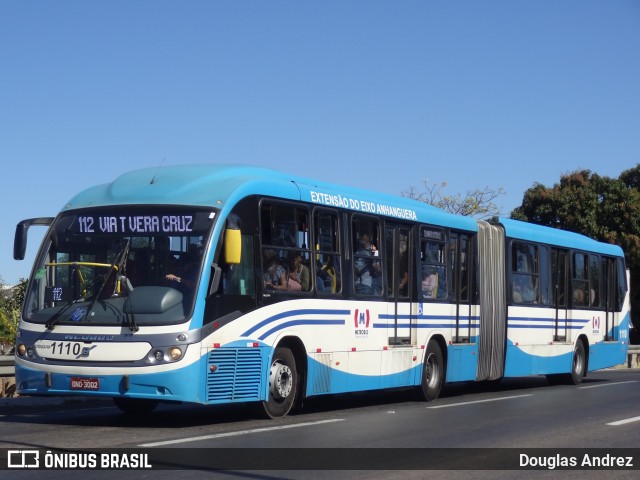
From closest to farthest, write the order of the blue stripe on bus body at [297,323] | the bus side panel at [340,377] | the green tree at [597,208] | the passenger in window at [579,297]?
1. the blue stripe on bus body at [297,323]
2. the bus side panel at [340,377]
3. the passenger in window at [579,297]
4. the green tree at [597,208]

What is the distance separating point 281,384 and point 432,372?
198 inches

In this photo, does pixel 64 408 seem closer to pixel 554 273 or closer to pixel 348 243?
pixel 348 243

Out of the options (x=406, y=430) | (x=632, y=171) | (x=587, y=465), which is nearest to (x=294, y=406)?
(x=406, y=430)

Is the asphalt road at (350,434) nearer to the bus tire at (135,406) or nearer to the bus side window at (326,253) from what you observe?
the bus tire at (135,406)

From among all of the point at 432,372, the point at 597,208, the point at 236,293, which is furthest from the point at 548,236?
the point at 597,208

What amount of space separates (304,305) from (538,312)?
9.13m

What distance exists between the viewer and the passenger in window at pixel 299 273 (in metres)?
14.4

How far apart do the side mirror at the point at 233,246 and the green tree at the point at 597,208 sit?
1449 inches

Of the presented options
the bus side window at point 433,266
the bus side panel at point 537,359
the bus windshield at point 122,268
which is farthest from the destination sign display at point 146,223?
the bus side panel at point 537,359

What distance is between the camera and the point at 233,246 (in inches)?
493

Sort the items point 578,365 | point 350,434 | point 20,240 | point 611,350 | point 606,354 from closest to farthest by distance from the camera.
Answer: point 350,434, point 20,240, point 578,365, point 606,354, point 611,350

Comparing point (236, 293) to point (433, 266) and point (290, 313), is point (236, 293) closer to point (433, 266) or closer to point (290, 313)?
point (290, 313)

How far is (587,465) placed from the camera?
33.2 feet

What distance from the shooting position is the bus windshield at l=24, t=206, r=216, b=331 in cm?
1243
